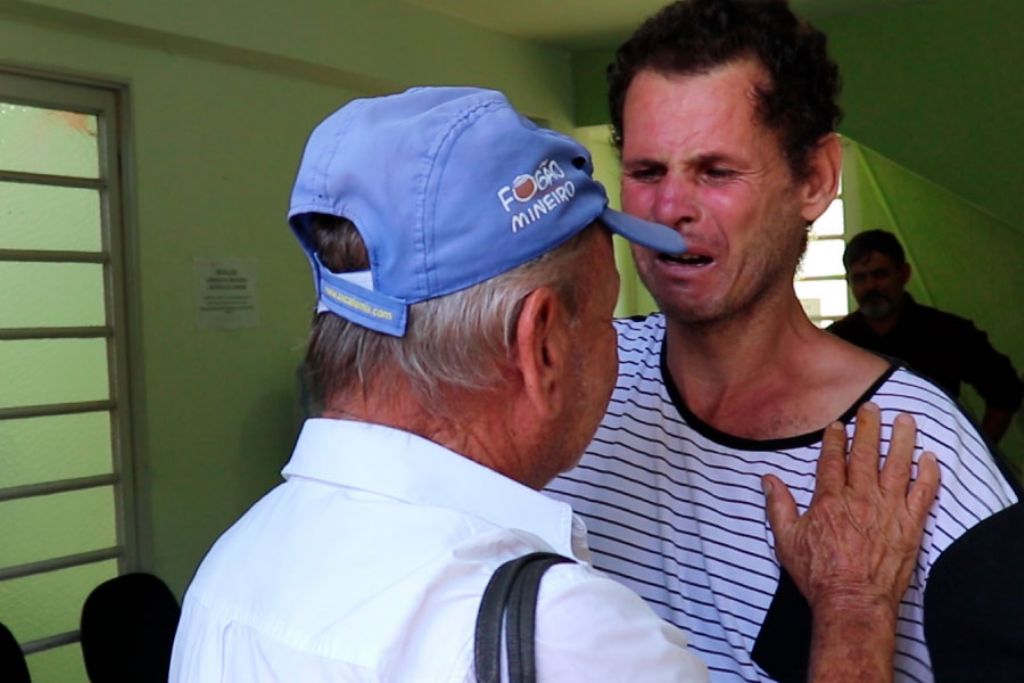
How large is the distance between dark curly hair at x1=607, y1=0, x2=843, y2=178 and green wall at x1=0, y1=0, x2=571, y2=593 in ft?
7.08

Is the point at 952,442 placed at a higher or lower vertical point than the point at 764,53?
lower

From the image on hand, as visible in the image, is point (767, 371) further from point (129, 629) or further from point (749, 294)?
point (129, 629)

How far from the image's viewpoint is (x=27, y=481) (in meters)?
3.07

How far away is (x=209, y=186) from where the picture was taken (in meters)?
3.44

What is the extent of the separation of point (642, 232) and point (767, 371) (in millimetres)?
346

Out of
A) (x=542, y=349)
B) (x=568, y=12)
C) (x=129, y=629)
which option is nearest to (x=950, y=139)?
(x=568, y=12)

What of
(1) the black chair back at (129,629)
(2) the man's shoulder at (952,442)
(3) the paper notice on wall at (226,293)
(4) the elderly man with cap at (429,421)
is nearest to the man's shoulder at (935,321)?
A: (3) the paper notice on wall at (226,293)

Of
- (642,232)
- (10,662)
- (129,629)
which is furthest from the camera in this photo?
(129,629)

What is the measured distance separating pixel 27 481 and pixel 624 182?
7.92 feet

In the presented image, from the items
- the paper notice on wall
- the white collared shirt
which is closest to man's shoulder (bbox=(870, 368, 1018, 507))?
the white collared shirt

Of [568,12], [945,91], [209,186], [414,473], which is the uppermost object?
[568,12]

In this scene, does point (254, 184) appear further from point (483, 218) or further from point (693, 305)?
point (483, 218)

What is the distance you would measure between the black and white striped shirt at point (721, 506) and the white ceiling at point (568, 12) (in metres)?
Answer: 3.19

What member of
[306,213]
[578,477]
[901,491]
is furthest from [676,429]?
[306,213]
